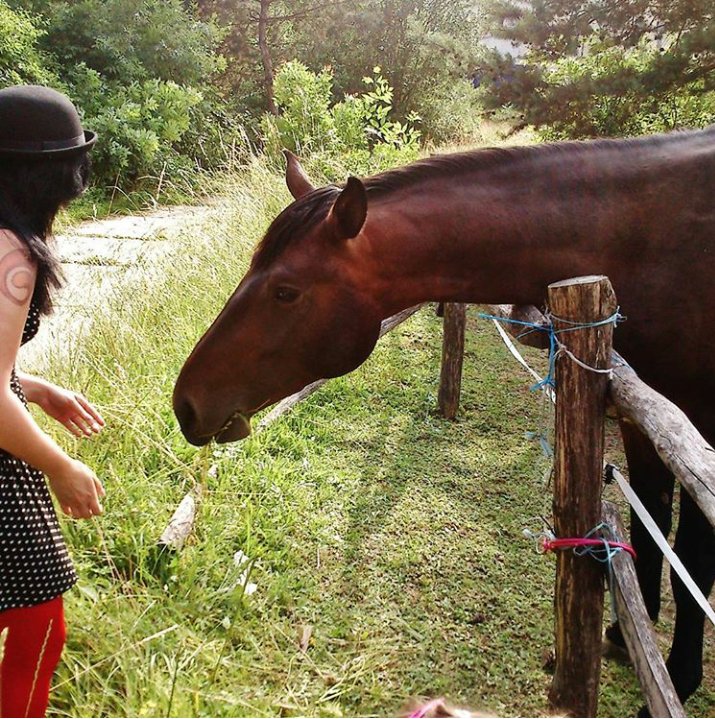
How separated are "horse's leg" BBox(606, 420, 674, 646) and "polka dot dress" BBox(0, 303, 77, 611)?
180 centimetres

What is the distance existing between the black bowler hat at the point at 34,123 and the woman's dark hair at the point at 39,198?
2 centimetres

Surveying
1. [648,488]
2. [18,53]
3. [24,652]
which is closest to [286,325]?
[24,652]

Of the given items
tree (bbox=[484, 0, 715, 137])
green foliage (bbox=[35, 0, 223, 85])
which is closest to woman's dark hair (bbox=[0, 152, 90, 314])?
tree (bbox=[484, 0, 715, 137])

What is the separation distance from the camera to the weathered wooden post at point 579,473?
1.64 metres

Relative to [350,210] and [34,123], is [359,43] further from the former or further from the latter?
[34,123]

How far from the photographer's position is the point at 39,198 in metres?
1.39

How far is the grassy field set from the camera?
2.09m

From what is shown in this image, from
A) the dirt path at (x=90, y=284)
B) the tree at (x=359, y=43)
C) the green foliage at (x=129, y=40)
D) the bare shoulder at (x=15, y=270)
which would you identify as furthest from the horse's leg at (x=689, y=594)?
the tree at (x=359, y=43)

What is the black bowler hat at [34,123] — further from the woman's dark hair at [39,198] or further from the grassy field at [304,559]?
the grassy field at [304,559]

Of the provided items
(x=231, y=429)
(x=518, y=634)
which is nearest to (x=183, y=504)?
(x=231, y=429)

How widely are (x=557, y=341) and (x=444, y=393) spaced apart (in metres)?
2.79

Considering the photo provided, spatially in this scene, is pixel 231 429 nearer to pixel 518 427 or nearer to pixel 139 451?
pixel 139 451

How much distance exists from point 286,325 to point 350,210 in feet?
1.32

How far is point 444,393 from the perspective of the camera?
449cm
